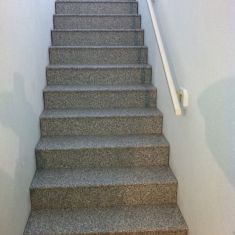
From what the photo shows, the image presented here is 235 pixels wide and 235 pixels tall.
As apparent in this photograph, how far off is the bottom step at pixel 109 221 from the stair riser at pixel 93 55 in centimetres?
151

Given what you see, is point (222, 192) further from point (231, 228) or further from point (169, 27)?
point (169, 27)

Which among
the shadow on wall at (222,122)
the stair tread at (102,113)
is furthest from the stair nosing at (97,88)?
the shadow on wall at (222,122)

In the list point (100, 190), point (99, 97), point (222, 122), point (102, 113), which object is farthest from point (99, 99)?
point (222, 122)

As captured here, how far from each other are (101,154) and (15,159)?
0.74 m

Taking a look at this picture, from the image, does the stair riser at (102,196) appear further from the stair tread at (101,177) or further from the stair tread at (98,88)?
the stair tread at (98,88)

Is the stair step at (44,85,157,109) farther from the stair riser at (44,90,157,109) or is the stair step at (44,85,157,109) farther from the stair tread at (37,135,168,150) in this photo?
the stair tread at (37,135,168,150)

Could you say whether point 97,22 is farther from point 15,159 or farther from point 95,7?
point 15,159

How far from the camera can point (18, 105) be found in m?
1.70

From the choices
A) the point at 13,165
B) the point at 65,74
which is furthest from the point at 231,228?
the point at 65,74

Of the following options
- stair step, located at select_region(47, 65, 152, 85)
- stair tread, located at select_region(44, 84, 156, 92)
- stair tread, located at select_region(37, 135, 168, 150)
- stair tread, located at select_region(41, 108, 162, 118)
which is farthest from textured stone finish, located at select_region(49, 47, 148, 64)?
stair tread, located at select_region(37, 135, 168, 150)

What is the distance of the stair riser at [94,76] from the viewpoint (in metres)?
2.71

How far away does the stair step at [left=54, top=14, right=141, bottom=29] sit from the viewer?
125 inches

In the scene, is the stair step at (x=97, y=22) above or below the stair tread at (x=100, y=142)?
above

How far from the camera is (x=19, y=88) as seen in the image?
1.73 m
